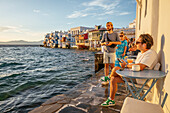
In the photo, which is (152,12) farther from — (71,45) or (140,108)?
(71,45)

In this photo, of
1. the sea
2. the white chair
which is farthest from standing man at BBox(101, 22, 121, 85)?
the sea

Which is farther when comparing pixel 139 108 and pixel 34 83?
pixel 34 83

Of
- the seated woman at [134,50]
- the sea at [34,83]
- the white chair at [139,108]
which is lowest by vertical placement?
the sea at [34,83]

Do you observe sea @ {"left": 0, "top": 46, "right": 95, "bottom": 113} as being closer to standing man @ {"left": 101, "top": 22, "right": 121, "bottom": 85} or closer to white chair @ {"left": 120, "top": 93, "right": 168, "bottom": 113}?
standing man @ {"left": 101, "top": 22, "right": 121, "bottom": 85}

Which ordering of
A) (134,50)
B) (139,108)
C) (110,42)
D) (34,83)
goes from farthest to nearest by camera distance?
(34,83)
(134,50)
(110,42)
(139,108)

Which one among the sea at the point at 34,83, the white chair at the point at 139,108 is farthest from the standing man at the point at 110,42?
the sea at the point at 34,83


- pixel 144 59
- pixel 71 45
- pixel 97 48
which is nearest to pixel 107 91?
pixel 144 59

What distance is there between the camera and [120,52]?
4.75 m

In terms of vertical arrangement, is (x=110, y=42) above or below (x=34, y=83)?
above

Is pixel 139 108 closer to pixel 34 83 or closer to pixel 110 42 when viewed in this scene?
pixel 110 42

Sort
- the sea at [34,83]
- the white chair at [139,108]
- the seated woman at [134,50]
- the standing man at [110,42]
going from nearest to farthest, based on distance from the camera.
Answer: the white chair at [139,108]
the standing man at [110,42]
the sea at [34,83]
the seated woman at [134,50]

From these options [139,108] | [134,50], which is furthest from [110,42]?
[134,50]

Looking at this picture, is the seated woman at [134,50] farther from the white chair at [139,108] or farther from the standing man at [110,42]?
the white chair at [139,108]

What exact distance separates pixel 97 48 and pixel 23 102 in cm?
4354
